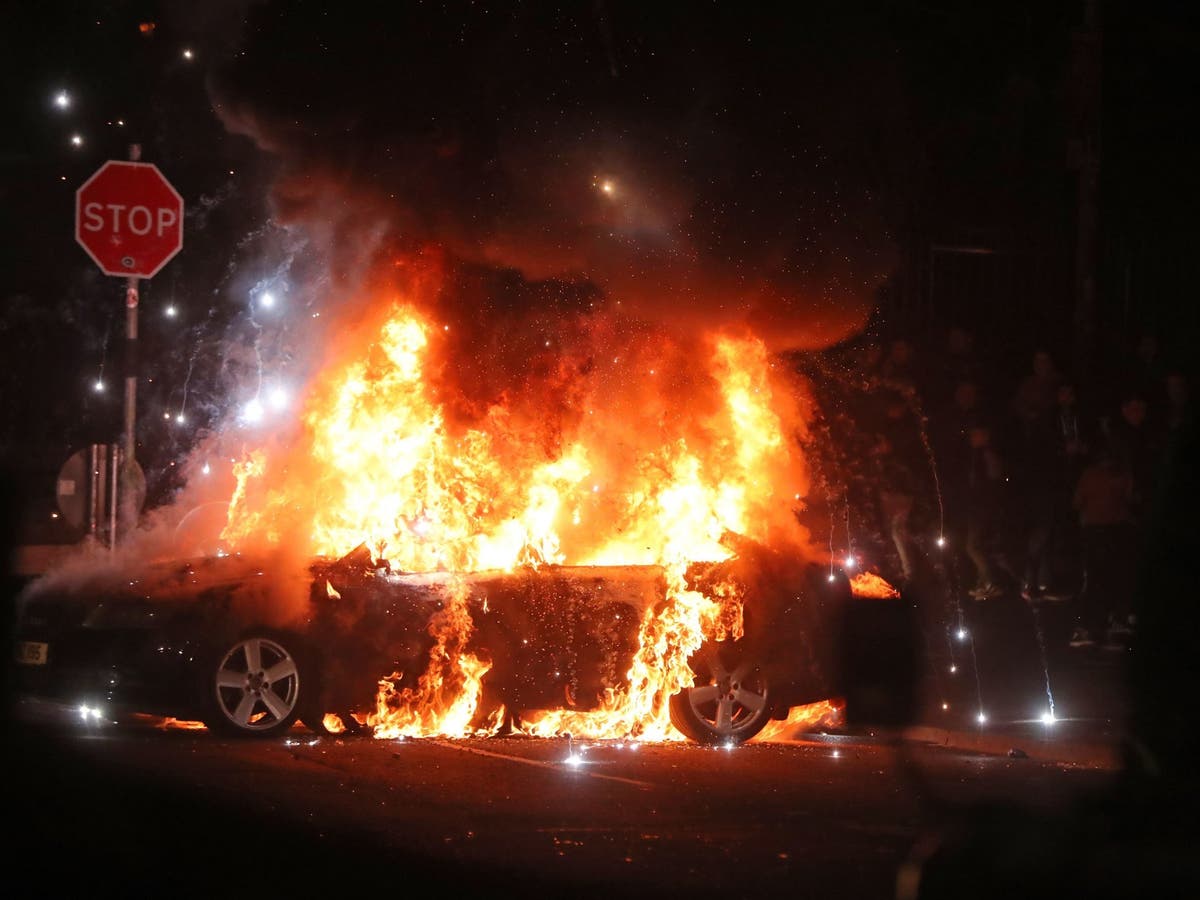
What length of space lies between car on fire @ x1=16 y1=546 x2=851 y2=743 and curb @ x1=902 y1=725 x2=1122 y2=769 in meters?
1.26

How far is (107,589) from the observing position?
410 inches

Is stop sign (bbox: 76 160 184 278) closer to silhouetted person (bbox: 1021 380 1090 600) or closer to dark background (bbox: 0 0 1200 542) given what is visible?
dark background (bbox: 0 0 1200 542)

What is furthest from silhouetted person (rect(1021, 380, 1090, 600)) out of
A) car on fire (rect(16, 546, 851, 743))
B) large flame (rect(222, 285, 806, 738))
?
car on fire (rect(16, 546, 851, 743))

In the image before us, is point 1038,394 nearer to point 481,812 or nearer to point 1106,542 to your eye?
point 1106,542

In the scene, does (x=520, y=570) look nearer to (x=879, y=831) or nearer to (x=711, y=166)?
(x=879, y=831)

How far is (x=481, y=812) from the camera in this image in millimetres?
7910

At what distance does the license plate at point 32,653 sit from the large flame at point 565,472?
1.87m

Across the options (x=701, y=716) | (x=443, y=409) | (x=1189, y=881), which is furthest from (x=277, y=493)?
(x=1189, y=881)

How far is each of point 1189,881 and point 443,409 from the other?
6649mm

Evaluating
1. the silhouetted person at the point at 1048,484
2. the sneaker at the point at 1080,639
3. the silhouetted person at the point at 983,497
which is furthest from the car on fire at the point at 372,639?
the silhouetted person at the point at 1048,484

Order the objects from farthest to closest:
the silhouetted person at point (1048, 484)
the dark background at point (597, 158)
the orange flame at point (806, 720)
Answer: the silhouetted person at point (1048, 484) < the dark background at point (597, 158) < the orange flame at point (806, 720)

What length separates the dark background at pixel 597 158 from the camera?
13477 millimetres

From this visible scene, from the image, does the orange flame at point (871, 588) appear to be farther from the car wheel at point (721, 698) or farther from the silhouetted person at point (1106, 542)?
the silhouetted person at point (1106, 542)

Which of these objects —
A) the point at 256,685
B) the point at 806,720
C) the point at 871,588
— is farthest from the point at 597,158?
the point at 256,685
